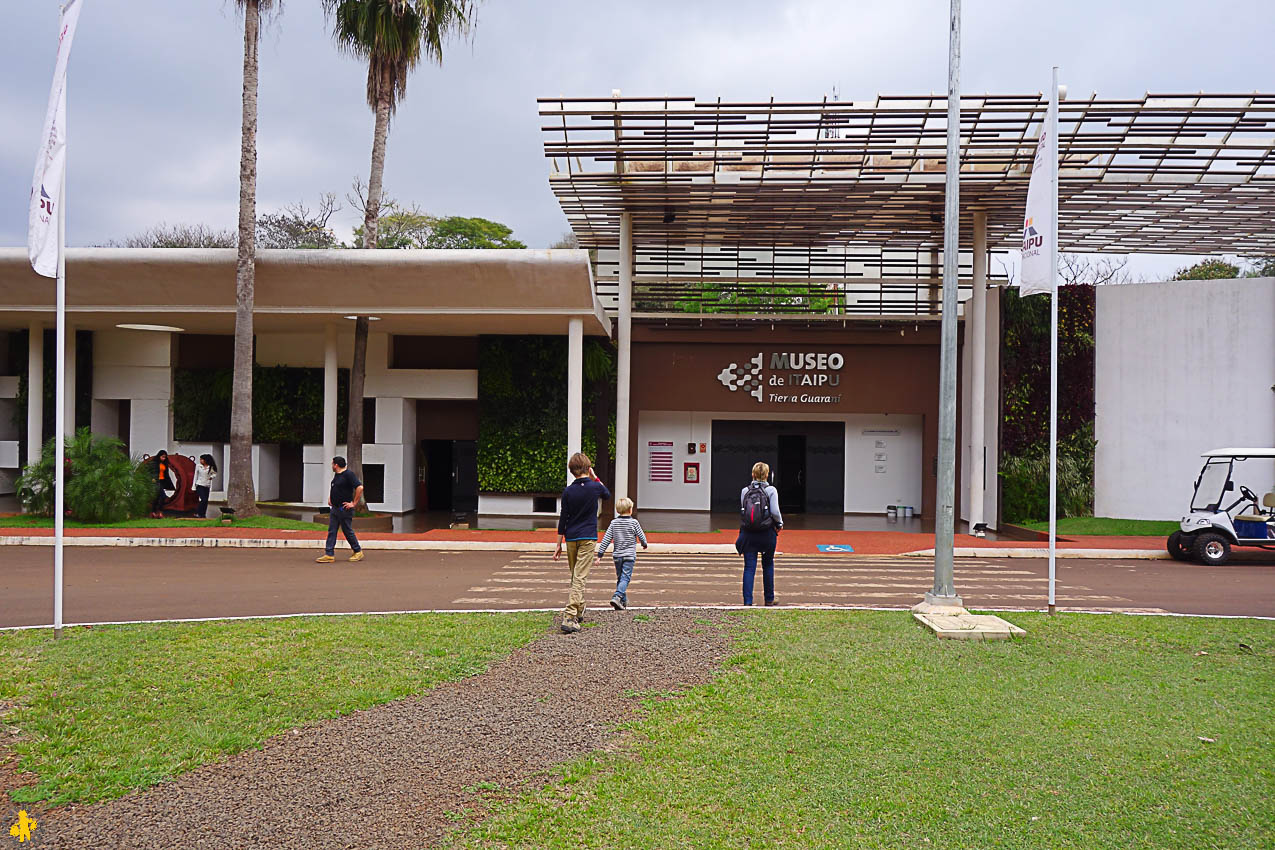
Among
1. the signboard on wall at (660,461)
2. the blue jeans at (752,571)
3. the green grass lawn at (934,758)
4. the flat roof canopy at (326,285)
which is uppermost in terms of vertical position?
the flat roof canopy at (326,285)

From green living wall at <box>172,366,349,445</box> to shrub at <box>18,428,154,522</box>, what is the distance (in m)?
4.97

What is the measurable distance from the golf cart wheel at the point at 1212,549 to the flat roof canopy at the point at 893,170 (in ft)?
25.6

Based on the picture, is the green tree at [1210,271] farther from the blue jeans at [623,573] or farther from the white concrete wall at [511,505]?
the blue jeans at [623,573]

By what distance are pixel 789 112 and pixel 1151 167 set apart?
8.14m

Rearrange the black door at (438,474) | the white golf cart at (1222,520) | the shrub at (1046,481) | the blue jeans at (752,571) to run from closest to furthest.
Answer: the blue jeans at (752,571), the white golf cart at (1222,520), the shrub at (1046,481), the black door at (438,474)

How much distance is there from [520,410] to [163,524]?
891 cm

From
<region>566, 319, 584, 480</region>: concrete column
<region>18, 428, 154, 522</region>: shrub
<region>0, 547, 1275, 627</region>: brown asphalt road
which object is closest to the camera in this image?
<region>0, 547, 1275, 627</region>: brown asphalt road

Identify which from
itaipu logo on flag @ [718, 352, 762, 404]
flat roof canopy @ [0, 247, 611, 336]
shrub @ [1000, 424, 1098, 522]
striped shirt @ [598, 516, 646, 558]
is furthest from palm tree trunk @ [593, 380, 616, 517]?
striped shirt @ [598, 516, 646, 558]

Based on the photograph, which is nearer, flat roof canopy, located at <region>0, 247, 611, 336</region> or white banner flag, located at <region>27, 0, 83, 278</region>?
white banner flag, located at <region>27, 0, 83, 278</region>

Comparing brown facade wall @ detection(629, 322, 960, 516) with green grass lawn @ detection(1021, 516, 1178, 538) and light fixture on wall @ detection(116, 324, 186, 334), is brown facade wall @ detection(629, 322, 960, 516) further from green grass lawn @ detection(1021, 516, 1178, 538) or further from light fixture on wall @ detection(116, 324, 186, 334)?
light fixture on wall @ detection(116, 324, 186, 334)

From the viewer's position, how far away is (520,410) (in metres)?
25.1

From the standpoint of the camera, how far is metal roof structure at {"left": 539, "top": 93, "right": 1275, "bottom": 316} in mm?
18500

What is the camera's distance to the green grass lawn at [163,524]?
1970 cm

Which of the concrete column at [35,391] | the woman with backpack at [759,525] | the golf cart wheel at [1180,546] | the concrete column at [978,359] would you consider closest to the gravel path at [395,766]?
the woman with backpack at [759,525]
